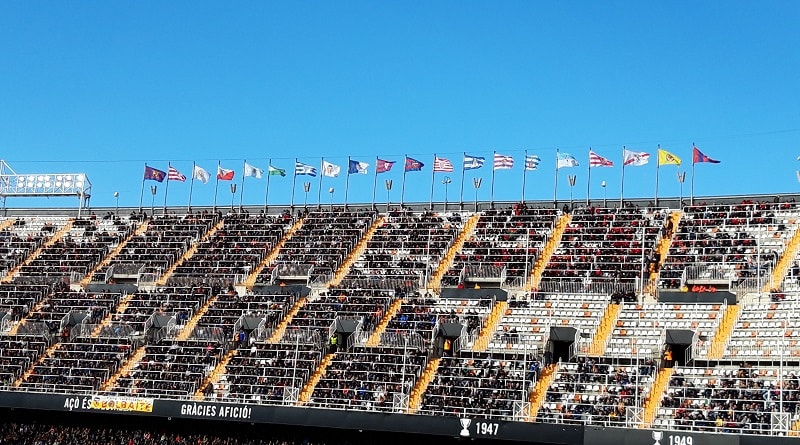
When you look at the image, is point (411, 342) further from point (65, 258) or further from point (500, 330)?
→ point (65, 258)

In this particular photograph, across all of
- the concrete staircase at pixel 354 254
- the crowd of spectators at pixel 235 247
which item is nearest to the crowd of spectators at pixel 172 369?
the crowd of spectators at pixel 235 247

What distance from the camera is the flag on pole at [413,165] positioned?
87.2 m

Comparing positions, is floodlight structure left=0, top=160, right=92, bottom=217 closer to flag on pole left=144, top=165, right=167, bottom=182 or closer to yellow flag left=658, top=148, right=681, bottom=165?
flag on pole left=144, top=165, right=167, bottom=182

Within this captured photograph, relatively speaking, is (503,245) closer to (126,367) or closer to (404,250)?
(404,250)

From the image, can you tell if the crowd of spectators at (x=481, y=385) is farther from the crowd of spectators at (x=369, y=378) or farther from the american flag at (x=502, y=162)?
the american flag at (x=502, y=162)

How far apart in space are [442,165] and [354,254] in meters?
9.45

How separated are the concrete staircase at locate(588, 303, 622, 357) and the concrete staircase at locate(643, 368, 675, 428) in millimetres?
4100

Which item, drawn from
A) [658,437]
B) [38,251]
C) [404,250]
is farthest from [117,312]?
[658,437]

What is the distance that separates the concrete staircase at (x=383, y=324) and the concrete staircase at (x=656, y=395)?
16.7 meters

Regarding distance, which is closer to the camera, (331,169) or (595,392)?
(595,392)

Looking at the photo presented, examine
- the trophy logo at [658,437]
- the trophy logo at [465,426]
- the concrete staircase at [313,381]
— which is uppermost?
the concrete staircase at [313,381]

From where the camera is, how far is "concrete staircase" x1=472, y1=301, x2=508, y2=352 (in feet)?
216

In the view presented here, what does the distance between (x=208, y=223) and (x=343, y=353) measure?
26.1 metres

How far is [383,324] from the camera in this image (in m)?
70.2
